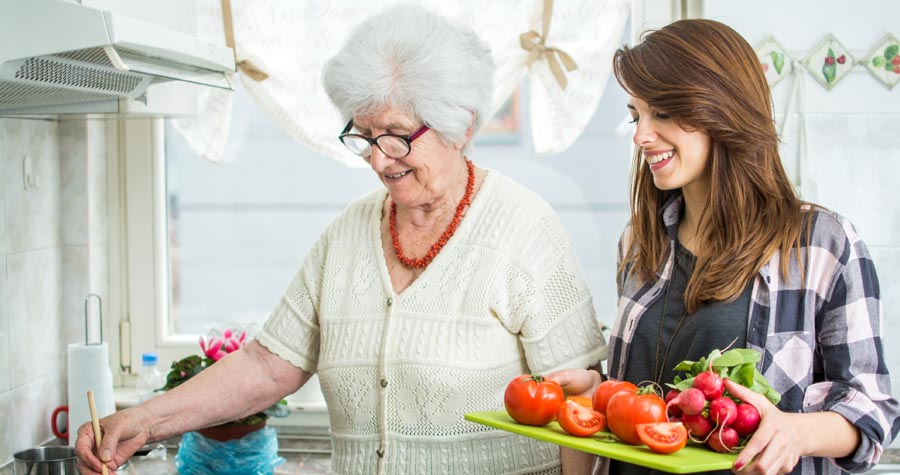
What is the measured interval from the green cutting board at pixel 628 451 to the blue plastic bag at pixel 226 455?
0.86m

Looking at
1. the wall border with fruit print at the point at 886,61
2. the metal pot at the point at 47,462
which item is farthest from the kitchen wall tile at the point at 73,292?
the wall border with fruit print at the point at 886,61

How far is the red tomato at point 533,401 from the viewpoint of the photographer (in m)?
1.30

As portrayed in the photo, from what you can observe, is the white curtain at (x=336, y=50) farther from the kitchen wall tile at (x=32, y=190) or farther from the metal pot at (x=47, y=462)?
the metal pot at (x=47, y=462)

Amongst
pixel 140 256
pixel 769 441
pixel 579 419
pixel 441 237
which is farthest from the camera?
pixel 140 256

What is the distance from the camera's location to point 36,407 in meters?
2.21

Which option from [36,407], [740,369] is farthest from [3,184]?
[740,369]

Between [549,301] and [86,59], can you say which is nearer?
[86,59]

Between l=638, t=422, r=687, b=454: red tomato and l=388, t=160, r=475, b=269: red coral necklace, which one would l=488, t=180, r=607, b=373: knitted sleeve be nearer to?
l=388, t=160, r=475, b=269: red coral necklace

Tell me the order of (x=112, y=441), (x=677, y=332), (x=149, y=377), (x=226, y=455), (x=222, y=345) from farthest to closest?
1. (x=149, y=377)
2. (x=222, y=345)
3. (x=226, y=455)
4. (x=112, y=441)
5. (x=677, y=332)

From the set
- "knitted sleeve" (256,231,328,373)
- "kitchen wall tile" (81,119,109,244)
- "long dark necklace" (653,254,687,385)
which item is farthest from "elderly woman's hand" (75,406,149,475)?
"kitchen wall tile" (81,119,109,244)

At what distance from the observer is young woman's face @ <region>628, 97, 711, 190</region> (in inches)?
52.7

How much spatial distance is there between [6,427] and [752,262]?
1613 millimetres

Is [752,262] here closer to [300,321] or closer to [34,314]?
[300,321]

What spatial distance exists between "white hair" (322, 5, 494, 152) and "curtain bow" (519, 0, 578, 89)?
2.28 ft
